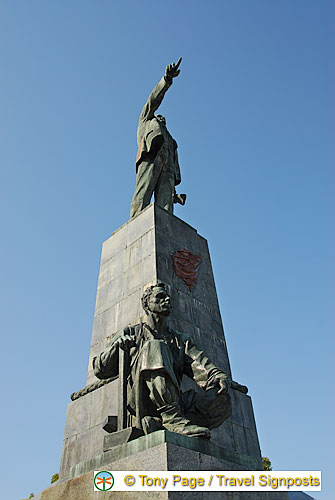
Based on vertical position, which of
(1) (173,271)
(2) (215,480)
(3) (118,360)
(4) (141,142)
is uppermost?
(4) (141,142)

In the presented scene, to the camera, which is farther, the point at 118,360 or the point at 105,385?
the point at 105,385

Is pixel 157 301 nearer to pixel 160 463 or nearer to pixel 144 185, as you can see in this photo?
pixel 160 463

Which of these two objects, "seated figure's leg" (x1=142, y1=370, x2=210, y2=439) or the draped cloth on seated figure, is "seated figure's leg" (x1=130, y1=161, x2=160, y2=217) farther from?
"seated figure's leg" (x1=142, y1=370, x2=210, y2=439)

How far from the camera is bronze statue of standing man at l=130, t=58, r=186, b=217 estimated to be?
42.1 feet

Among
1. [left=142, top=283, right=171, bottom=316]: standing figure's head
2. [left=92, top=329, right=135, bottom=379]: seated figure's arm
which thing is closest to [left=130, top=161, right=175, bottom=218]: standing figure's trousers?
[left=142, top=283, right=171, bottom=316]: standing figure's head

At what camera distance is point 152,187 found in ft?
42.6

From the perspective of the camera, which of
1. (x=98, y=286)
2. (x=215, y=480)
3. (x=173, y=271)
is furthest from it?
(x=98, y=286)

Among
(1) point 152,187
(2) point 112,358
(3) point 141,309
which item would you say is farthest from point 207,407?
(1) point 152,187

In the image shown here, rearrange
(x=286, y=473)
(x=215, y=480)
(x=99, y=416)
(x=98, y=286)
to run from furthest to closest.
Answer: (x=98, y=286) < (x=99, y=416) < (x=286, y=473) < (x=215, y=480)

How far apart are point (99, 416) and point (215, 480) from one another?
4006 millimetres

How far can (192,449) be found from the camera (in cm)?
518

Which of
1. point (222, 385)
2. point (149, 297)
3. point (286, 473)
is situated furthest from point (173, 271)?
point (286, 473)

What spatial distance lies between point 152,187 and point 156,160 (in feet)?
3.08

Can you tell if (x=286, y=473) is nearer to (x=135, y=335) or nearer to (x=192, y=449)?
(x=192, y=449)
